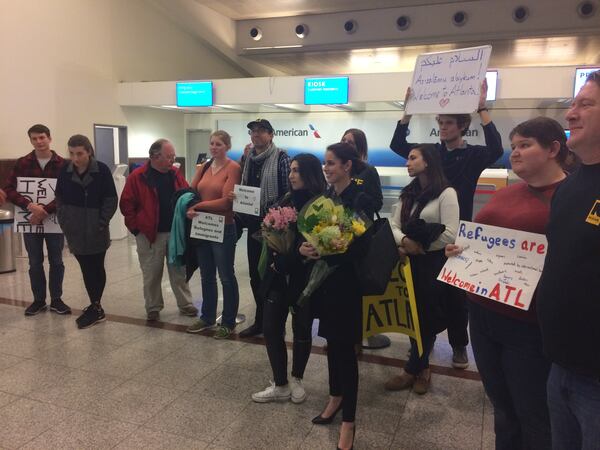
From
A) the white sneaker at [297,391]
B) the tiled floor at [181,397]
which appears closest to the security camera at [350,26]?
the tiled floor at [181,397]

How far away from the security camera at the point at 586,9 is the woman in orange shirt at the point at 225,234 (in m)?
8.09

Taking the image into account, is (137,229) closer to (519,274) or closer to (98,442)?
(98,442)

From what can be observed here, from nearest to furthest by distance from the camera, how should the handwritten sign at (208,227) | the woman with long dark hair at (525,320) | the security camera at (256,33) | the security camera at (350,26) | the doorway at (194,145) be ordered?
the woman with long dark hair at (525,320) < the handwritten sign at (208,227) < the security camera at (350,26) < the doorway at (194,145) < the security camera at (256,33)

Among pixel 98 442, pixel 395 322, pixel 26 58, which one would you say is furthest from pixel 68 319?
pixel 26 58

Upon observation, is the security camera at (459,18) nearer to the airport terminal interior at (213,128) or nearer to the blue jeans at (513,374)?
the airport terminal interior at (213,128)

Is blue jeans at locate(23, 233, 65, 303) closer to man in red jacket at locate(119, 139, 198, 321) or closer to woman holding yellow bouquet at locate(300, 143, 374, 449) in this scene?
man in red jacket at locate(119, 139, 198, 321)

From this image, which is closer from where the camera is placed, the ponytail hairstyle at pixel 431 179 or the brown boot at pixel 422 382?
the ponytail hairstyle at pixel 431 179

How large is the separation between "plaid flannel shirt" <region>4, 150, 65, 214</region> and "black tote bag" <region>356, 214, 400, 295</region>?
120 inches

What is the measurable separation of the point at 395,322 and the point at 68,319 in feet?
9.66

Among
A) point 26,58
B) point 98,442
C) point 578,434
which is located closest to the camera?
point 578,434

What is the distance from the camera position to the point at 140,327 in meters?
4.00

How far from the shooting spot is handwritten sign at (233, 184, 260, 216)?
134 inches

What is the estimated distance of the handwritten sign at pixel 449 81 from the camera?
2.61 meters

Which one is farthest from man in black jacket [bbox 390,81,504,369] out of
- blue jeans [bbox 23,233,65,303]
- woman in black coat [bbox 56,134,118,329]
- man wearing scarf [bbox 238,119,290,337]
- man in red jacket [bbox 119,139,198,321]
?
blue jeans [bbox 23,233,65,303]
